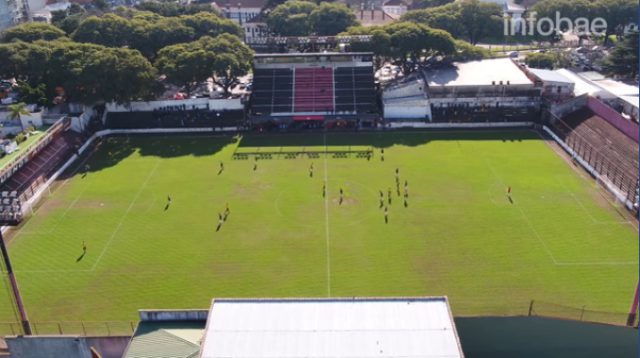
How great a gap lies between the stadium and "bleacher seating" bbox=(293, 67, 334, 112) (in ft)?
0.94

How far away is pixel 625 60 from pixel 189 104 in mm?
63486

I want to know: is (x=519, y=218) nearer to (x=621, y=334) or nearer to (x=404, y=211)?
(x=404, y=211)

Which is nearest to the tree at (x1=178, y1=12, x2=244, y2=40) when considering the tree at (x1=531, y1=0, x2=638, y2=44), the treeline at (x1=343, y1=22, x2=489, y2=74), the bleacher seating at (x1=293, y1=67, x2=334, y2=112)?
the bleacher seating at (x1=293, y1=67, x2=334, y2=112)

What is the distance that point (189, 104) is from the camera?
3044 inches

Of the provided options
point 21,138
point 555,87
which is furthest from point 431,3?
point 21,138

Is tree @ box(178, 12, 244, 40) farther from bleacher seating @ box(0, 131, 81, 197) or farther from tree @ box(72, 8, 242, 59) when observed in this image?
bleacher seating @ box(0, 131, 81, 197)

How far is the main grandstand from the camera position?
7475 cm

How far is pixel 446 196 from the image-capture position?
54562 mm

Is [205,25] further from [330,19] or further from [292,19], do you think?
[330,19]

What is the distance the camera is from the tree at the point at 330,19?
108m

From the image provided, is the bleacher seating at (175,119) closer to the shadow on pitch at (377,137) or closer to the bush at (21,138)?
the shadow on pitch at (377,137)

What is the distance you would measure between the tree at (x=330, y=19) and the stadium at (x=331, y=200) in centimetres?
2763

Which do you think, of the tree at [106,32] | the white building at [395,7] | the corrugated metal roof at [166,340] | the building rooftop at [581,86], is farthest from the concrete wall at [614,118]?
the white building at [395,7]

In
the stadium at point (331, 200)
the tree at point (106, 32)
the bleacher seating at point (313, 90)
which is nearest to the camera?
the stadium at point (331, 200)
